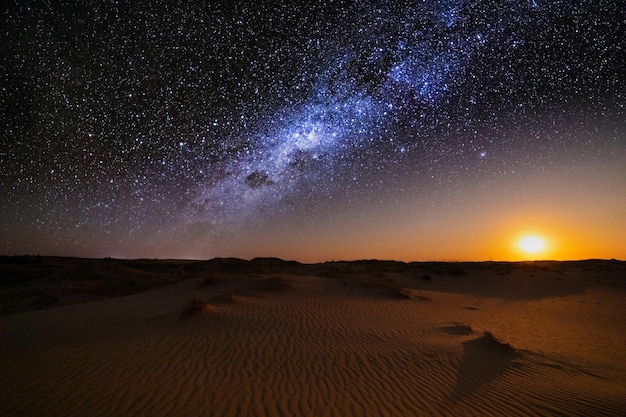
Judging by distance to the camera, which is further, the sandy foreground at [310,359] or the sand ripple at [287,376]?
the sandy foreground at [310,359]

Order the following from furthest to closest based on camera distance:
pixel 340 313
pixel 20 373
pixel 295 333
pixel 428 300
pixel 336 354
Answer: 1. pixel 428 300
2. pixel 340 313
3. pixel 295 333
4. pixel 336 354
5. pixel 20 373

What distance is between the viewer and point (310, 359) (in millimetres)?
7344

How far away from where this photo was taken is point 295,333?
9695 mm

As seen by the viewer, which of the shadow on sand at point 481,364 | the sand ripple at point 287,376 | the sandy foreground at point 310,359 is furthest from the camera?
the shadow on sand at point 481,364

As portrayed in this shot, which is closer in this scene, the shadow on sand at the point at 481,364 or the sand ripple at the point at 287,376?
the sand ripple at the point at 287,376

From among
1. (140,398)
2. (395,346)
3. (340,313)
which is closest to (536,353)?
(395,346)

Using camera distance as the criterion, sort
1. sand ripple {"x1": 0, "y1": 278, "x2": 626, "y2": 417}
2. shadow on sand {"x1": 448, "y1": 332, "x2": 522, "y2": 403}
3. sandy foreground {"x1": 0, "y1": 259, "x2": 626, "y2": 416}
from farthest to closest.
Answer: shadow on sand {"x1": 448, "y1": 332, "x2": 522, "y2": 403} → sandy foreground {"x1": 0, "y1": 259, "x2": 626, "y2": 416} → sand ripple {"x1": 0, "y1": 278, "x2": 626, "y2": 417}

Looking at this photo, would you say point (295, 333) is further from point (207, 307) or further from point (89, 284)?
point (89, 284)

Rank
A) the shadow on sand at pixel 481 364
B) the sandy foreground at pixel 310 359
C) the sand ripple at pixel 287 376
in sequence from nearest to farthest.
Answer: the sand ripple at pixel 287 376 < the sandy foreground at pixel 310 359 < the shadow on sand at pixel 481 364

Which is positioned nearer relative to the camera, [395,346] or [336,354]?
[336,354]

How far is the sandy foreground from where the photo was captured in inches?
207

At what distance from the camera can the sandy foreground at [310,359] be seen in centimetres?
525

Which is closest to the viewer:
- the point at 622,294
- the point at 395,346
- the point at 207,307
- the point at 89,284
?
the point at 395,346

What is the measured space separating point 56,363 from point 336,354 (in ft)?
20.1
